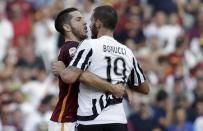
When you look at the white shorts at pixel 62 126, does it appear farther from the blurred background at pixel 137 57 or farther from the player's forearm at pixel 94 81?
the blurred background at pixel 137 57

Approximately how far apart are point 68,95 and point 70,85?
0.11m

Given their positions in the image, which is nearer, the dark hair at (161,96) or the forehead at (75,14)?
the forehead at (75,14)

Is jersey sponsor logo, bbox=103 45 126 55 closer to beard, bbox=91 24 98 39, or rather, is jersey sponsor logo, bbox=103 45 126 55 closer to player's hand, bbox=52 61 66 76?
beard, bbox=91 24 98 39

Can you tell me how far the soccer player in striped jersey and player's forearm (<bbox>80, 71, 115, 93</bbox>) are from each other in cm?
5

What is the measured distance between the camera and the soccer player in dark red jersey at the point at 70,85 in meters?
9.67

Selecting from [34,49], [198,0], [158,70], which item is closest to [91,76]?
[158,70]

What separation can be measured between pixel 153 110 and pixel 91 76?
696cm

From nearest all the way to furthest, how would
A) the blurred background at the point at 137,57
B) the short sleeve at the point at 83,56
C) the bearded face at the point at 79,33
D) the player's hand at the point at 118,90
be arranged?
the short sleeve at the point at 83,56 < the player's hand at the point at 118,90 < the bearded face at the point at 79,33 < the blurred background at the point at 137,57

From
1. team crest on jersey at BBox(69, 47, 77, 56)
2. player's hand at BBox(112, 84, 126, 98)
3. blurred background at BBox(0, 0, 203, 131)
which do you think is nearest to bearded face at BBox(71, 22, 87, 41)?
team crest on jersey at BBox(69, 47, 77, 56)

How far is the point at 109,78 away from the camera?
32.0ft

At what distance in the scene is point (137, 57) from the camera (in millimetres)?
18672

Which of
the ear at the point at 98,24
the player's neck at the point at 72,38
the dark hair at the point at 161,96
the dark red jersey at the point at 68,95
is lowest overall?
the dark hair at the point at 161,96

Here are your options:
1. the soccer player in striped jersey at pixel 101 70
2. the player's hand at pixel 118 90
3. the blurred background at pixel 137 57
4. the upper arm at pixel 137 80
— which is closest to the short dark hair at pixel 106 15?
the soccer player in striped jersey at pixel 101 70

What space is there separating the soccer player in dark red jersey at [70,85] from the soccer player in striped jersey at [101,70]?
0.09 meters
